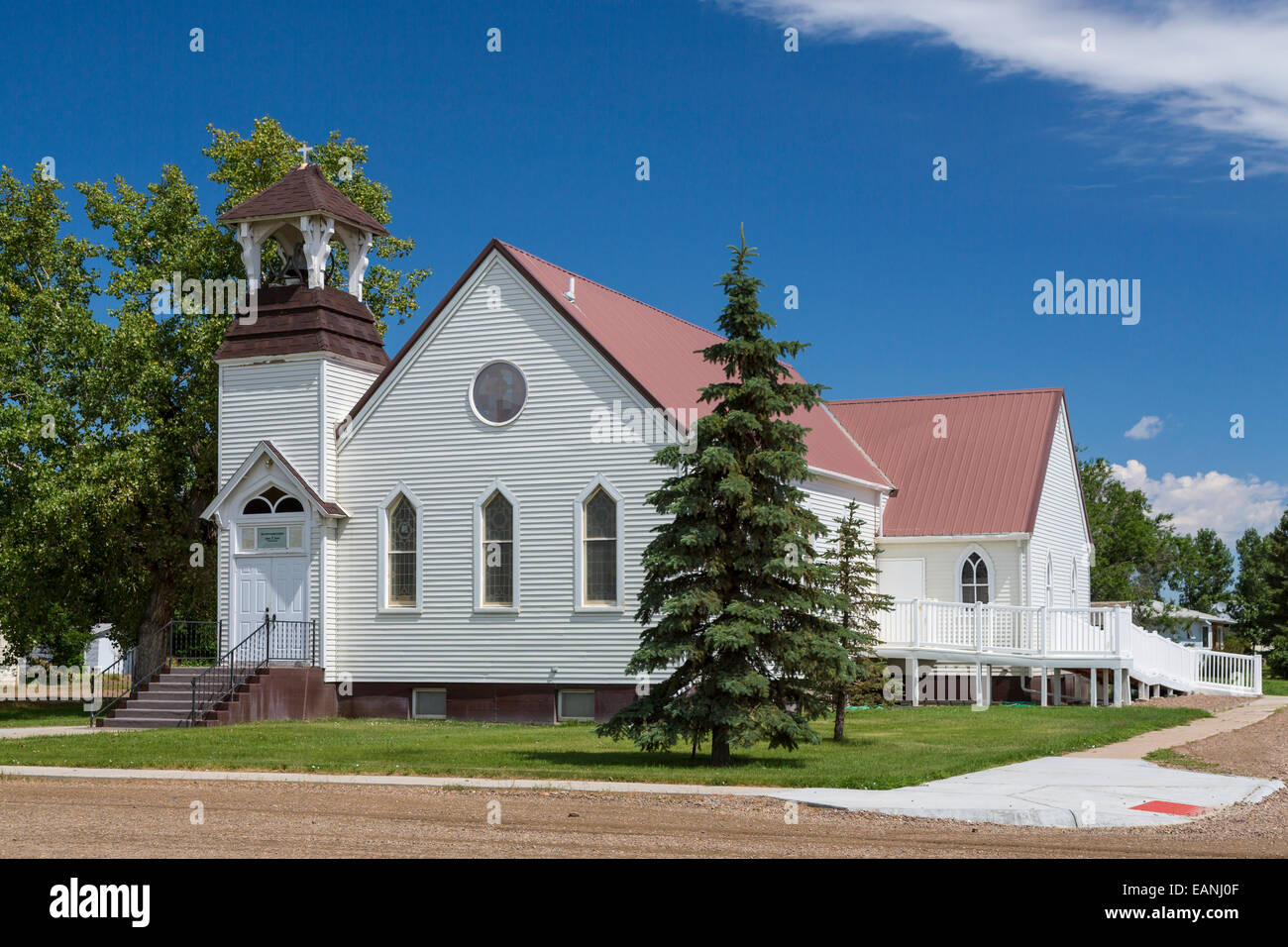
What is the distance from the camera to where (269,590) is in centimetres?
2994

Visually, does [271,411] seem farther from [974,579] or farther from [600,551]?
[974,579]

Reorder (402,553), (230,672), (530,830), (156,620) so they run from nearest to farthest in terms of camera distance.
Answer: (530,830), (230,672), (402,553), (156,620)

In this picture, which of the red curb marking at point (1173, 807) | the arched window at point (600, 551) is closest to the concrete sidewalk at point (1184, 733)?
the red curb marking at point (1173, 807)

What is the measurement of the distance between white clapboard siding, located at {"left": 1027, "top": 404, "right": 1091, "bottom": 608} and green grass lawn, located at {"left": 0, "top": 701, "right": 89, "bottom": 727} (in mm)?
22221

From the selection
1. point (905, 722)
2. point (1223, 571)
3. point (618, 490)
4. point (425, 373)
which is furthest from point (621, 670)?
point (1223, 571)

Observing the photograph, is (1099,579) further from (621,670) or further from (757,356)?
(757,356)

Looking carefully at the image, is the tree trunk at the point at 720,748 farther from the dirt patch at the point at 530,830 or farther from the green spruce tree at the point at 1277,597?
the green spruce tree at the point at 1277,597

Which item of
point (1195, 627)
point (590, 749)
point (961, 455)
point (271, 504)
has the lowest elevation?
point (1195, 627)

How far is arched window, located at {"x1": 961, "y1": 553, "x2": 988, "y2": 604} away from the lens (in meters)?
33.9

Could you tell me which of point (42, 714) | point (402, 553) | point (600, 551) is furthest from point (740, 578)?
point (42, 714)

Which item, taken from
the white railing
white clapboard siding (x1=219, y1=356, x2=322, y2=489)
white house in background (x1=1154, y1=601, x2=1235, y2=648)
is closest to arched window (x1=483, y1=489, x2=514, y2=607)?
white clapboard siding (x1=219, y1=356, x2=322, y2=489)

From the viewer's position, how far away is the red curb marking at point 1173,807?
542 inches

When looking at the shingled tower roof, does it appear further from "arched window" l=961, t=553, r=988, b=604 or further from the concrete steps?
"arched window" l=961, t=553, r=988, b=604

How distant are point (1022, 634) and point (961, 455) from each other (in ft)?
22.7
